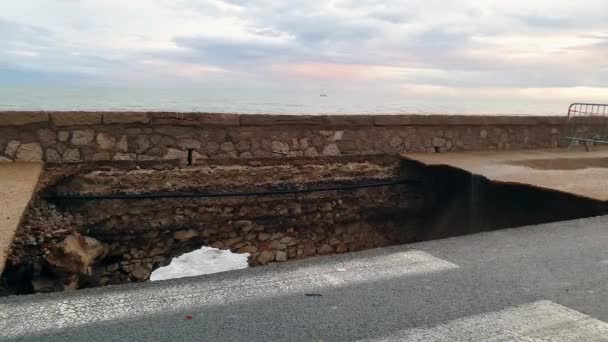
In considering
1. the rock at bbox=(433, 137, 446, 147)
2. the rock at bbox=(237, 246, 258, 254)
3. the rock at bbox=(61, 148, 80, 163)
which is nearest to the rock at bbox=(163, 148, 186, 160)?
the rock at bbox=(61, 148, 80, 163)

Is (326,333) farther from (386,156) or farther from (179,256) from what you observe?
(386,156)

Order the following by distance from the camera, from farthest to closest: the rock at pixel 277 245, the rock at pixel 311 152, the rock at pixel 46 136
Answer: the rock at pixel 311 152 → the rock at pixel 277 245 → the rock at pixel 46 136

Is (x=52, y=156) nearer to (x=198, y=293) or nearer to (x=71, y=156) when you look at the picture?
(x=71, y=156)

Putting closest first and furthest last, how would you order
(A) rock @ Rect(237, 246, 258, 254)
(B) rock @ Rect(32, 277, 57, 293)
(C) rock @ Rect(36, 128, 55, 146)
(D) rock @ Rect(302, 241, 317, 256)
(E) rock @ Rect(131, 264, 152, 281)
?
1. (B) rock @ Rect(32, 277, 57, 293)
2. (C) rock @ Rect(36, 128, 55, 146)
3. (E) rock @ Rect(131, 264, 152, 281)
4. (A) rock @ Rect(237, 246, 258, 254)
5. (D) rock @ Rect(302, 241, 317, 256)

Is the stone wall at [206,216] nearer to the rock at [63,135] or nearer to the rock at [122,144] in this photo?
the rock at [122,144]

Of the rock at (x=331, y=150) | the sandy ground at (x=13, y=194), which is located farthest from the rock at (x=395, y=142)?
the sandy ground at (x=13, y=194)

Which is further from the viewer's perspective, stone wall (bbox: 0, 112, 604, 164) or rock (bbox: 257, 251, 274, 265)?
rock (bbox: 257, 251, 274, 265)

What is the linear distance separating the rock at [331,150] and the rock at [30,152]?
3.71 meters

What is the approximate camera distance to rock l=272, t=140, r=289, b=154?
6.94 meters

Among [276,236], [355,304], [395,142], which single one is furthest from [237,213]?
[355,304]

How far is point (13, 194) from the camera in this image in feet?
15.4

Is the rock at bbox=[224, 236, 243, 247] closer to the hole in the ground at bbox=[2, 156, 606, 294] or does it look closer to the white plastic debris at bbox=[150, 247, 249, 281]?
the hole in the ground at bbox=[2, 156, 606, 294]

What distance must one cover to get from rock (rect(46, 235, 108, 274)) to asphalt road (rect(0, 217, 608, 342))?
238 cm

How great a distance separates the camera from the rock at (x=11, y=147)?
568 centimetres
